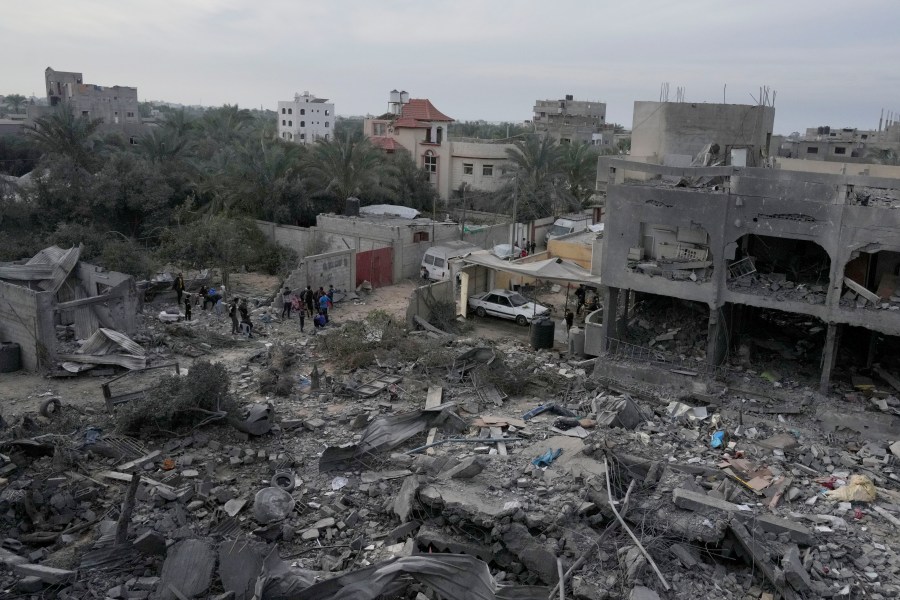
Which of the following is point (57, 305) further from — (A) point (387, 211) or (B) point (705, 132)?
(A) point (387, 211)

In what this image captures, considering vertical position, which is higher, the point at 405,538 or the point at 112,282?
the point at 112,282

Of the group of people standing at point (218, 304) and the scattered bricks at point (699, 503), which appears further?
the group of people standing at point (218, 304)

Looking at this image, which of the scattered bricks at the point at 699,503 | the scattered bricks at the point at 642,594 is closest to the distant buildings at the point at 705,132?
the scattered bricks at the point at 699,503

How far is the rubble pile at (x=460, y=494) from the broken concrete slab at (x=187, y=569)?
23 mm

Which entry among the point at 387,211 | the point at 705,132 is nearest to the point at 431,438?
the point at 705,132

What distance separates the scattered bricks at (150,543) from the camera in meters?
9.25

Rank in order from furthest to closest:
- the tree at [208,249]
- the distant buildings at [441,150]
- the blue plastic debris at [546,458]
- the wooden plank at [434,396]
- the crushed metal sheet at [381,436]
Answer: the distant buildings at [441,150] → the tree at [208,249] → the wooden plank at [434,396] → the crushed metal sheet at [381,436] → the blue plastic debris at [546,458]

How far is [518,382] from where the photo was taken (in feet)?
50.6

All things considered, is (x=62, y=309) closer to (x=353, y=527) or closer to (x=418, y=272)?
(x=353, y=527)

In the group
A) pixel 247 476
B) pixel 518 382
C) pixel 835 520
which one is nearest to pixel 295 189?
pixel 518 382

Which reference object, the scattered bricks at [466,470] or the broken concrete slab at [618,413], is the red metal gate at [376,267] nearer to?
the broken concrete slab at [618,413]

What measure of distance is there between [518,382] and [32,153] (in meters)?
42.7

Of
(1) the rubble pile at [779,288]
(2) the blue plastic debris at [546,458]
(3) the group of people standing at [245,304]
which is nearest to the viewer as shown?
(2) the blue plastic debris at [546,458]

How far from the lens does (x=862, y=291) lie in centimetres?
1458
